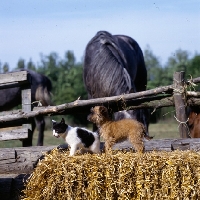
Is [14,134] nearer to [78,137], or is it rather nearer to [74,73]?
[78,137]

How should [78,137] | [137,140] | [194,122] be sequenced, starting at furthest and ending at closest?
[194,122], [137,140], [78,137]

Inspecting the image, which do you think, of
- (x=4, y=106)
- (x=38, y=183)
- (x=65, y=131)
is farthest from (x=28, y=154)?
(x=4, y=106)

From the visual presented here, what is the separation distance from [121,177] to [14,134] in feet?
13.2

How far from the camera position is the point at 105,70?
11531mm

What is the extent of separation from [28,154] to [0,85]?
3.74m

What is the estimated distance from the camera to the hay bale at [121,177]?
638cm

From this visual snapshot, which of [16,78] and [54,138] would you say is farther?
[54,138]

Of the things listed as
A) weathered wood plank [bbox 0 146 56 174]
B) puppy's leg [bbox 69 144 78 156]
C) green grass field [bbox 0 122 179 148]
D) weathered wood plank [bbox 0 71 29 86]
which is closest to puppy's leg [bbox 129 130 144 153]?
puppy's leg [bbox 69 144 78 156]

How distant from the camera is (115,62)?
11.6 meters

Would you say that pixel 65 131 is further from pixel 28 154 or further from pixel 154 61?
pixel 154 61

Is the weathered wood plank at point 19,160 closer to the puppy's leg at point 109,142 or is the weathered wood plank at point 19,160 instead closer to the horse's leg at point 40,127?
the puppy's leg at point 109,142

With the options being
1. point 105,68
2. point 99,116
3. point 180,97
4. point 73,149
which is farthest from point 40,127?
point 73,149

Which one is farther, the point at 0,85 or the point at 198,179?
the point at 0,85

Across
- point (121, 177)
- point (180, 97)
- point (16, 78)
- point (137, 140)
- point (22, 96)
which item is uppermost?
point (16, 78)
